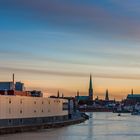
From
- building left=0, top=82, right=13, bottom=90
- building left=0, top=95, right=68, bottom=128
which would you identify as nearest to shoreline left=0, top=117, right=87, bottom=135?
building left=0, top=95, right=68, bottom=128

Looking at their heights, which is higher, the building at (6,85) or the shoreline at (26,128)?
the building at (6,85)

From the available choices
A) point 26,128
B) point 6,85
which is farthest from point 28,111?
point 6,85

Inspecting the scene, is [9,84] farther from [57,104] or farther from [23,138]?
[23,138]

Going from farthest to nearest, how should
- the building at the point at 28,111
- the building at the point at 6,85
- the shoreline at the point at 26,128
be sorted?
the building at the point at 6,85 → the building at the point at 28,111 → the shoreline at the point at 26,128

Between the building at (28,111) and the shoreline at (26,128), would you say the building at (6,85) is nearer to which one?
the building at (28,111)

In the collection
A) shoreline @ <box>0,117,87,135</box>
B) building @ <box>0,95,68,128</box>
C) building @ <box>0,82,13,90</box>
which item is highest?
building @ <box>0,82,13,90</box>

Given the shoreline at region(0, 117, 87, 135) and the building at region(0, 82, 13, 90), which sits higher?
the building at region(0, 82, 13, 90)

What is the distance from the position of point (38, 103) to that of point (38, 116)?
65.4 inches

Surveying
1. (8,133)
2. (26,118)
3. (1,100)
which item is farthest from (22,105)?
(8,133)

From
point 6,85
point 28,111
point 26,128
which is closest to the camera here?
point 26,128

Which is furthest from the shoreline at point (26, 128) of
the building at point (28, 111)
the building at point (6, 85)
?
the building at point (6, 85)

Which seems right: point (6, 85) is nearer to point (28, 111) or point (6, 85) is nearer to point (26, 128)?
point (28, 111)

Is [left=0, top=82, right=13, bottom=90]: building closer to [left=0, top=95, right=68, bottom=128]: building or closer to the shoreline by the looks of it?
[left=0, top=95, right=68, bottom=128]: building

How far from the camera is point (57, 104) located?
72.8 metres
